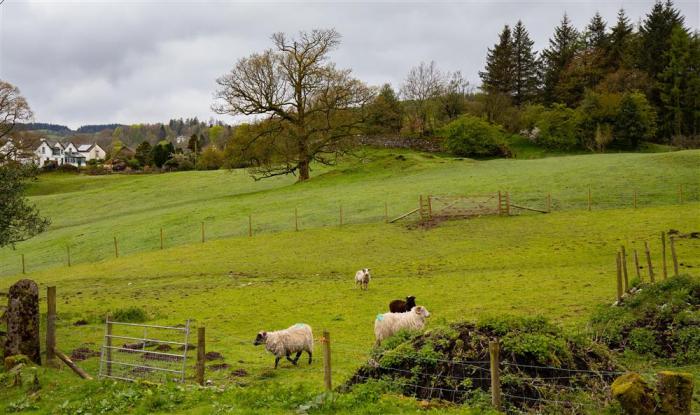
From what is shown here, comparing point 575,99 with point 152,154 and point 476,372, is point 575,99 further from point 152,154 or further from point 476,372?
point 476,372

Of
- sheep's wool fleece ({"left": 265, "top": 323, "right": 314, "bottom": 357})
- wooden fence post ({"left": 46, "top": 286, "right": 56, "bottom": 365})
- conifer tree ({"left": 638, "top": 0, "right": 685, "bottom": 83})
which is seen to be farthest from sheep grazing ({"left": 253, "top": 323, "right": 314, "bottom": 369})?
conifer tree ({"left": 638, "top": 0, "right": 685, "bottom": 83})

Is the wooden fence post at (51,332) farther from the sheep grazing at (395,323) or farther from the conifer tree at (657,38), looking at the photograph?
the conifer tree at (657,38)

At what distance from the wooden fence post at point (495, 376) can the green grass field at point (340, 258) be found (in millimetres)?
1457

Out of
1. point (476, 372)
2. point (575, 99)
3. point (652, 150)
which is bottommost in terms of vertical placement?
point (476, 372)

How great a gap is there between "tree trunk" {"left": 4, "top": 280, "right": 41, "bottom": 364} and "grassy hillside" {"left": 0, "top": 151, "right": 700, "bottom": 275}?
2807cm

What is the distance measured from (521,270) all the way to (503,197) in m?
17.2

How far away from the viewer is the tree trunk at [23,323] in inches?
607

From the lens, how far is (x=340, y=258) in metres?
34.9

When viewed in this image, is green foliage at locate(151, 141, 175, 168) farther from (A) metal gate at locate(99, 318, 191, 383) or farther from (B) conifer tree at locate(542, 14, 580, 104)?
(A) metal gate at locate(99, 318, 191, 383)

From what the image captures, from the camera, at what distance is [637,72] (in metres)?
88.2

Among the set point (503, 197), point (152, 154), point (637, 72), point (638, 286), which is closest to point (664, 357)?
point (638, 286)

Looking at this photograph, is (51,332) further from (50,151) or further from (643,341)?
(50,151)

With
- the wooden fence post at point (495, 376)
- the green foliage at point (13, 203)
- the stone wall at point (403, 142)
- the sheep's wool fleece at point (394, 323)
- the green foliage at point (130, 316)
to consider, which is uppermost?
the stone wall at point (403, 142)

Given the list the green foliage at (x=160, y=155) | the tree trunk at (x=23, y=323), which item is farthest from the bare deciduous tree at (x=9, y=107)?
the tree trunk at (x=23, y=323)
